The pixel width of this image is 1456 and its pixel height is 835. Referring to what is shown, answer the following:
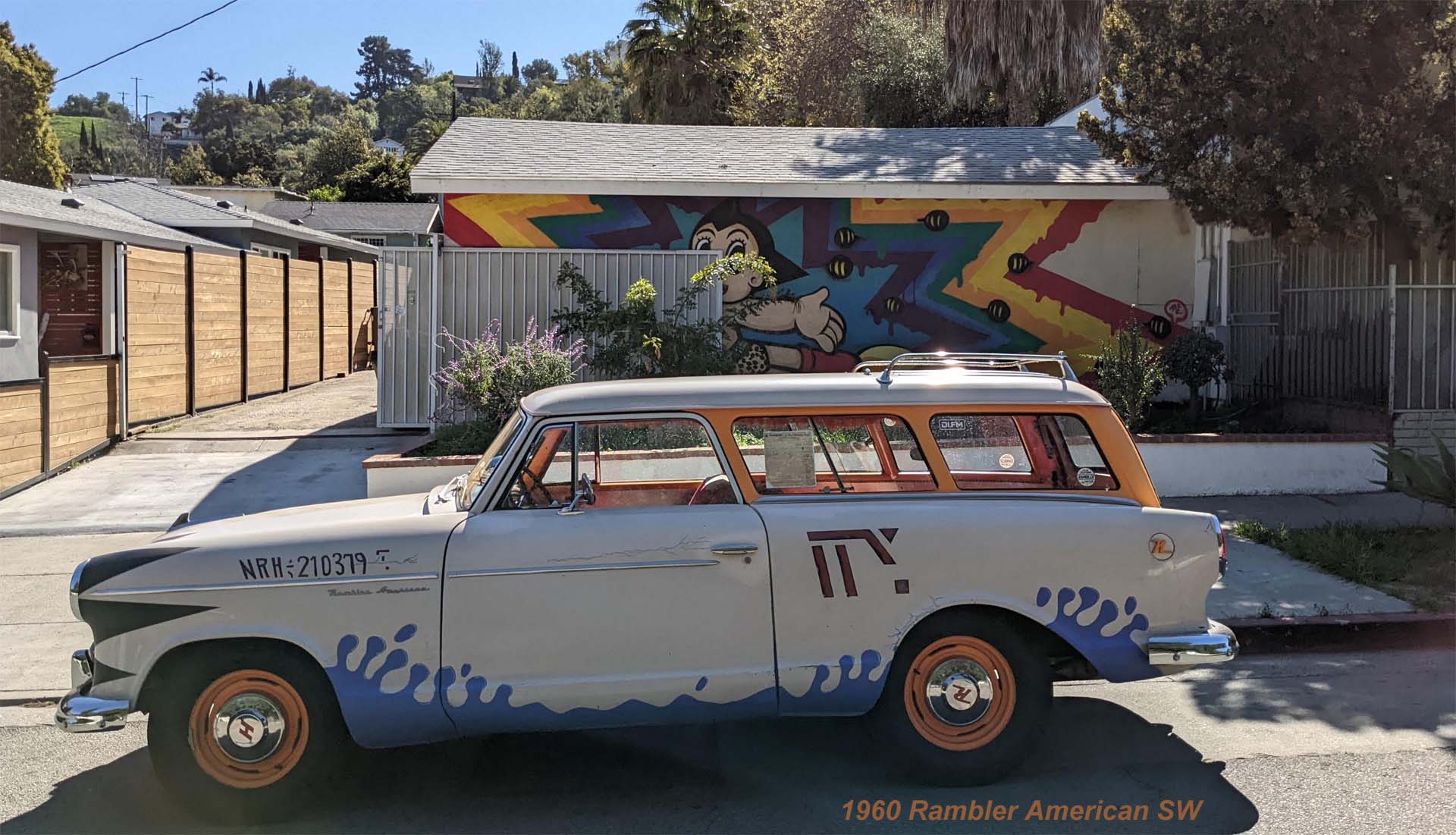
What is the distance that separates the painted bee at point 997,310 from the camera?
14.6 metres

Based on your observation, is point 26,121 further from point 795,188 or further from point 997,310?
point 997,310

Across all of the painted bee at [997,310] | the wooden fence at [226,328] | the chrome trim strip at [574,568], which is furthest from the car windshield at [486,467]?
the wooden fence at [226,328]

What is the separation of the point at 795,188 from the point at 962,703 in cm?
979

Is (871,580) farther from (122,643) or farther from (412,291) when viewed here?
(412,291)

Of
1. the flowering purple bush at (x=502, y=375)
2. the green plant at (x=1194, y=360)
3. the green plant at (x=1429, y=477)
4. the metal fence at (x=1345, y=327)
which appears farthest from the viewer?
the green plant at (x=1194, y=360)

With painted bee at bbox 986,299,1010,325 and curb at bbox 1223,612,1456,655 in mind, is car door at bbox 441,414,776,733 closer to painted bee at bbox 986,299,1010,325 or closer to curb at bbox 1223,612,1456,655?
curb at bbox 1223,612,1456,655

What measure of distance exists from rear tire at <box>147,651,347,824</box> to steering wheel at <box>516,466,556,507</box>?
3.57 feet

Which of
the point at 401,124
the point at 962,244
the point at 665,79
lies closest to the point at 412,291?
the point at 962,244

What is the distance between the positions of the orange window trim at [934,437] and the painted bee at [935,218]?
9.44m

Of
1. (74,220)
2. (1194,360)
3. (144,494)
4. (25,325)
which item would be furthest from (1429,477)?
(25,325)

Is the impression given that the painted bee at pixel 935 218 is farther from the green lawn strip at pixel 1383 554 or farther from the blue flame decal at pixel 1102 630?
the blue flame decal at pixel 1102 630

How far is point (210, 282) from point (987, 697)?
49.0 feet

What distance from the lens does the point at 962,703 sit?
492cm

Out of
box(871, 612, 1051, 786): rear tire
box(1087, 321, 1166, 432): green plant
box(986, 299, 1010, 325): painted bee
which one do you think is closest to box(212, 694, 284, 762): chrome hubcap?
box(871, 612, 1051, 786): rear tire
